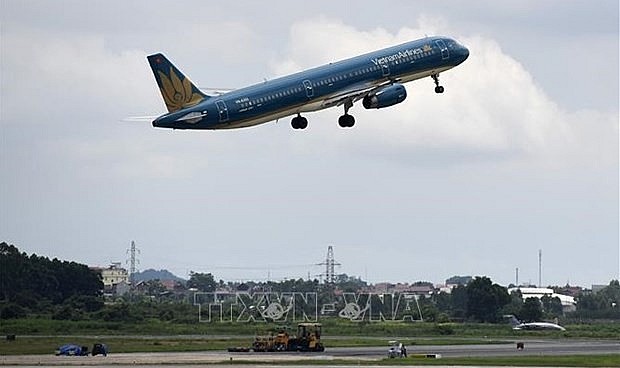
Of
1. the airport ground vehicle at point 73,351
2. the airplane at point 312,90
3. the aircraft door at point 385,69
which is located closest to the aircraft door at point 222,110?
the airplane at point 312,90

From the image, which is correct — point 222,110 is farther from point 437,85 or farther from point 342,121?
point 437,85

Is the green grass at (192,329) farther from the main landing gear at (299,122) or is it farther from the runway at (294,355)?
the main landing gear at (299,122)

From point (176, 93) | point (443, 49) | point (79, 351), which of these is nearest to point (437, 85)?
point (443, 49)

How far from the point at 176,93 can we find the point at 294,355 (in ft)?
107

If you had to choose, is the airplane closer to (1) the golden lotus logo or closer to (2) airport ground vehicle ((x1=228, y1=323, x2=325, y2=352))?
(1) the golden lotus logo

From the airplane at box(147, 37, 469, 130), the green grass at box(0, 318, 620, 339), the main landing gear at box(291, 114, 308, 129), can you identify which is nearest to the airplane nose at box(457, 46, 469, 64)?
the airplane at box(147, 37, 469, 130)

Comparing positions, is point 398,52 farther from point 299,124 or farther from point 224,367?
point 224,367

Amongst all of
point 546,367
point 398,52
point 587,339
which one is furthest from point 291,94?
point 587,339

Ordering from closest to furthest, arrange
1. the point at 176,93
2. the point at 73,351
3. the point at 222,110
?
the point at 222,110 → the point at 176,93 → the point at 73,351

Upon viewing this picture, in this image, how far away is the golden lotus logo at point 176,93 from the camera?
111 metres

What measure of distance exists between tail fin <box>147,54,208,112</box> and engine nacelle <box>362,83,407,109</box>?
14.6m

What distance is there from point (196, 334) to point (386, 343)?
75.5 ft

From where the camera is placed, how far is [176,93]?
365 ft

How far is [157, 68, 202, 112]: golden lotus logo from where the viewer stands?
11112cm
